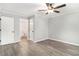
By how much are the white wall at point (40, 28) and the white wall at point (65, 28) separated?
39cm

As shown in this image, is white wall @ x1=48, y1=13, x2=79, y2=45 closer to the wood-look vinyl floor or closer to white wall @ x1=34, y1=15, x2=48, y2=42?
white wall @ x1=34, y1=15, x2=48, y2=42

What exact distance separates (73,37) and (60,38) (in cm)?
87

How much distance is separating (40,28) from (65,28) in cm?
Answer: 143

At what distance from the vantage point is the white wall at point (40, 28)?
4.12m

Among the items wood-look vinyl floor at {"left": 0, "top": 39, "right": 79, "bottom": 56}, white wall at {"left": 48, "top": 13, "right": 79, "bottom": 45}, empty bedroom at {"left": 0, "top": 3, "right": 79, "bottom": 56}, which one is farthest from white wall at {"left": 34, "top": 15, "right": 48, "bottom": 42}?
wood-look vinyl floor at {"left": 0, "top": 39, "right": 79, "bottom": 56}

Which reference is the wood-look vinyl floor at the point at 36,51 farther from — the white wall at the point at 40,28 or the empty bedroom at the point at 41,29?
the white wall at the point at 40,28

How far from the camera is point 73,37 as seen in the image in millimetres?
3629

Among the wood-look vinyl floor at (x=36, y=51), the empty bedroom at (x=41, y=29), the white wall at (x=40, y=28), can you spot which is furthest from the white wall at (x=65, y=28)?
the wood-look vinyl floor at (x=36, y=51)

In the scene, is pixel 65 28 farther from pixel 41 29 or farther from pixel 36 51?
pixel 36 51

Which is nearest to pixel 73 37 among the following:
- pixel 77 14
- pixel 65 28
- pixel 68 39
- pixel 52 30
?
pixel 68 39

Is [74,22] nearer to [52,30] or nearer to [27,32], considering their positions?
[52,30]

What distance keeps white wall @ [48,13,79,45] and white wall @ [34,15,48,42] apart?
15.5 inches

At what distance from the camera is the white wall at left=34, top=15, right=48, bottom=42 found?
4118 millimetres

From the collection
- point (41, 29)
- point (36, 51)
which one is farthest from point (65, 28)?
point (36, 51)
